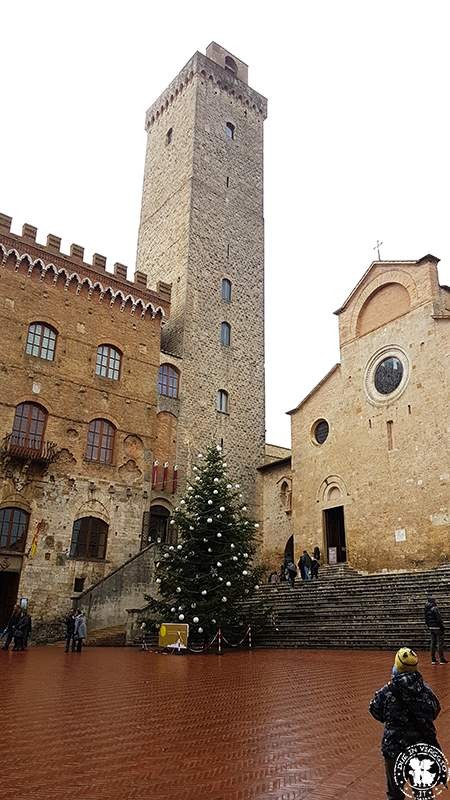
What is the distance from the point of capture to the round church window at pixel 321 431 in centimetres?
2880

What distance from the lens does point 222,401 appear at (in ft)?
102

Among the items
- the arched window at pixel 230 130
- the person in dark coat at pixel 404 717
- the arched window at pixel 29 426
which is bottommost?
the person in dark coat at pixel 404 717

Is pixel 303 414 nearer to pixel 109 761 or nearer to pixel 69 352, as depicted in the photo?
pixel 69 352

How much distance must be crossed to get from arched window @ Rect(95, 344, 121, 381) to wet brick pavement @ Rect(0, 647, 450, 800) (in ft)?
52.0

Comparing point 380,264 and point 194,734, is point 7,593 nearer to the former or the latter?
point 194,734

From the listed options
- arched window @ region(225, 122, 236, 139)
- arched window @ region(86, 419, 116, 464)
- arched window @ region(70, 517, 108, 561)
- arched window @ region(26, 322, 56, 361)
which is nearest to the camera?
arched window @ region(70, 517, 108, 561)

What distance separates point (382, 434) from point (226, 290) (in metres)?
12.6

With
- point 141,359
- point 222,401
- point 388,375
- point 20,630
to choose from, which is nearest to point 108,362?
point 141,359

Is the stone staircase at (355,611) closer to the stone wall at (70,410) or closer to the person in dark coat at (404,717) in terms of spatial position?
the stone wall at (70,410)

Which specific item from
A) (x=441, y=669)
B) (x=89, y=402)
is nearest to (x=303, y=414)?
(x=89, y=402)

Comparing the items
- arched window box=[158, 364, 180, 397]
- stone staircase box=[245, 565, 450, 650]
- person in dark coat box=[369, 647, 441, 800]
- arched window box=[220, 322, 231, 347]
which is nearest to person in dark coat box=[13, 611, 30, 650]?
stone staircase box=[245, 565, 450, 650]

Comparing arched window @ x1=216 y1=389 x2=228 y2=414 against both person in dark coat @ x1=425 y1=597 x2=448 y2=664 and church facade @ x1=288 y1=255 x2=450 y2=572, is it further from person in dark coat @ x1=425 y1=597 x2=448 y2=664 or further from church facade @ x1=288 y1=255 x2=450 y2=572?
person in dark coat @ x1=425 y1=597 x2=448 y2=664

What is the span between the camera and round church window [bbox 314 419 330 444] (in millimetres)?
28797

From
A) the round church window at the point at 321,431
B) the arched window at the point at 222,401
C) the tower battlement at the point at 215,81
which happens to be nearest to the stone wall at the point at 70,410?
the arched window at the point at 222,401
